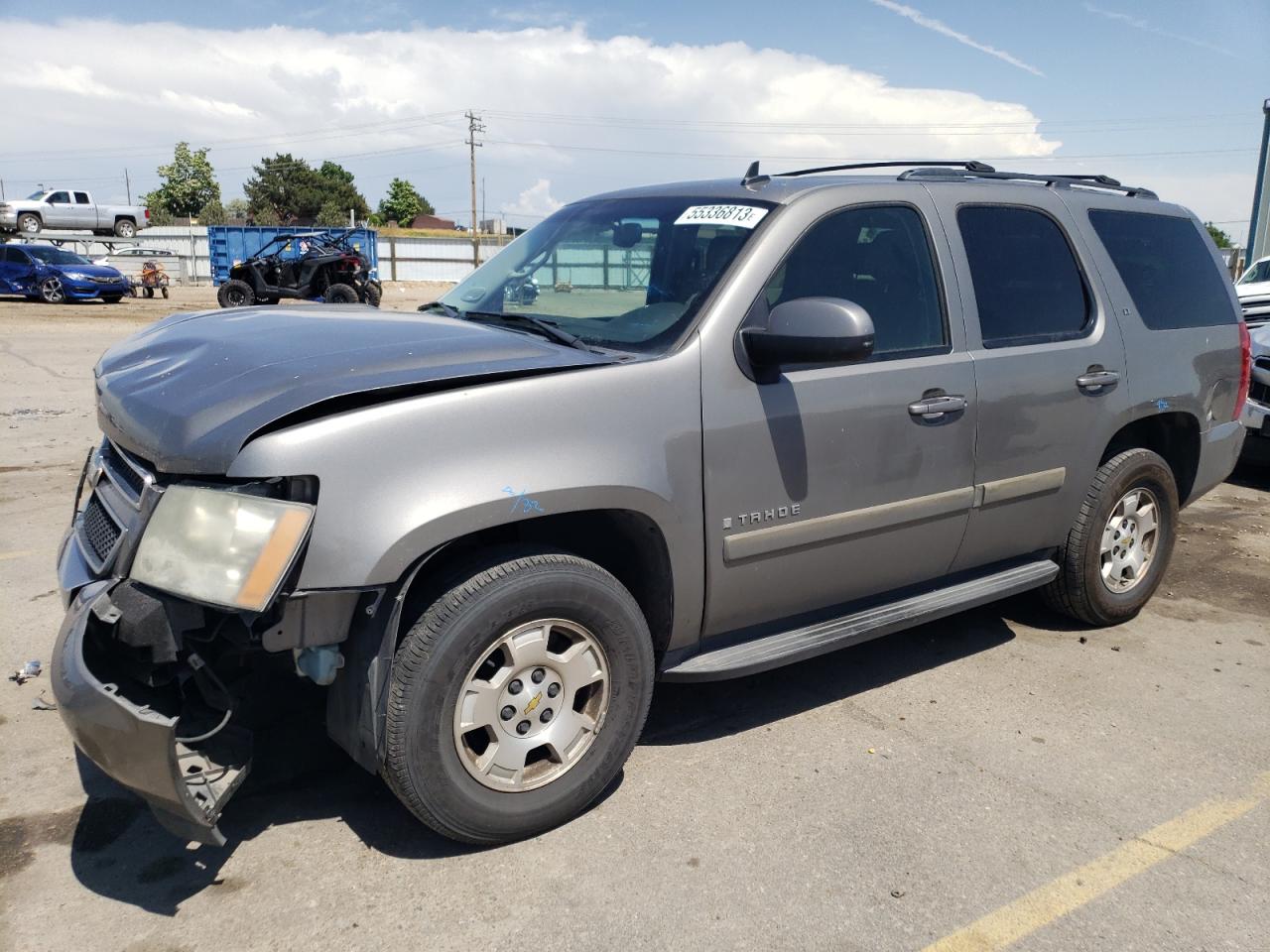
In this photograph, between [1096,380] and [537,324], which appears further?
[1096,380]

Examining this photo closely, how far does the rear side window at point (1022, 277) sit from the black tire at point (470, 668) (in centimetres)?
187

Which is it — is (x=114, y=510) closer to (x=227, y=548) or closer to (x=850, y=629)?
(x=227, y=548)

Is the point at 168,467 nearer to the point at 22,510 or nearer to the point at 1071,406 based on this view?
the point at 1071,406

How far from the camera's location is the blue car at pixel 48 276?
83.8 feet

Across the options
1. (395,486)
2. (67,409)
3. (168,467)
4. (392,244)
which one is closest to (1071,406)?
(395,486)

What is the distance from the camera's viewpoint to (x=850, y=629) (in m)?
3.46

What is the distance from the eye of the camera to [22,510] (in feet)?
19.6

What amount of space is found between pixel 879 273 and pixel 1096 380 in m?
1.19

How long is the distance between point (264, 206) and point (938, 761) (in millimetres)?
88500

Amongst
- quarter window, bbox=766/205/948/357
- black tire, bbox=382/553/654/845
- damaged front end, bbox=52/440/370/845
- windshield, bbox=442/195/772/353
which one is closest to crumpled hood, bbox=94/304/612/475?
damaged front end, bbox=52/440/370/845

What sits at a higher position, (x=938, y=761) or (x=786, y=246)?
(x=786, y=246)

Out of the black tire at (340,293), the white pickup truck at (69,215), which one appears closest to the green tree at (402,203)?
the white pickup truck at (69,215)

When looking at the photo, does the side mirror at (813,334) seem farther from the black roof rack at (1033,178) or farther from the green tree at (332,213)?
the green tree at (332,213)

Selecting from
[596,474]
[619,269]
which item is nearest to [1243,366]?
[619,269]
